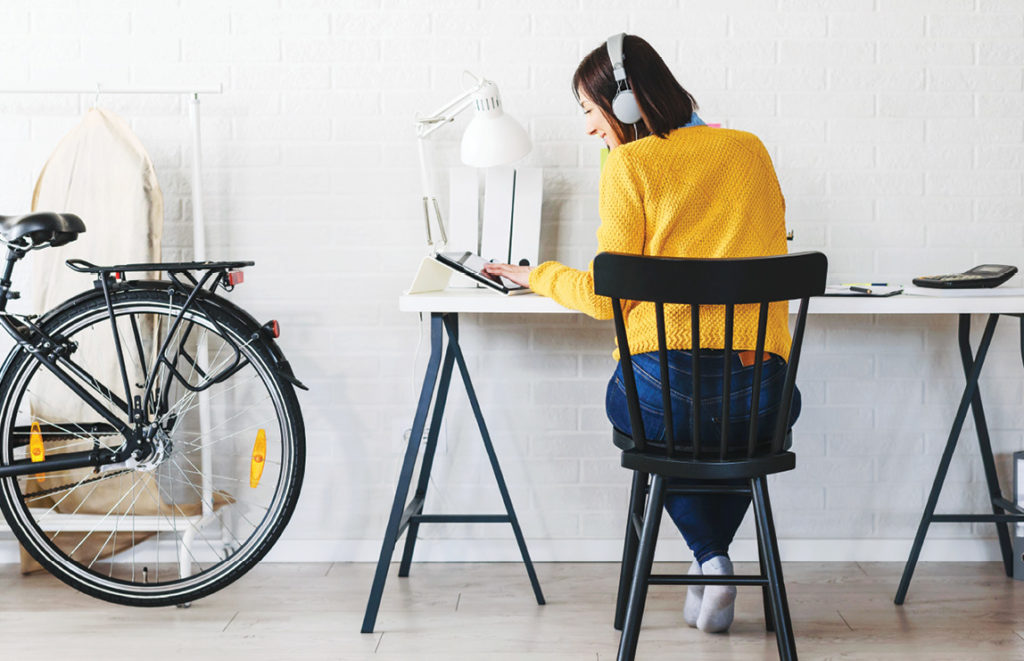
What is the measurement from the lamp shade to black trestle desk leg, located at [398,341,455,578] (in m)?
0.47

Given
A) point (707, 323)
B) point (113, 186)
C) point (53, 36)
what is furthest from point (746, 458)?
point (53, 36)

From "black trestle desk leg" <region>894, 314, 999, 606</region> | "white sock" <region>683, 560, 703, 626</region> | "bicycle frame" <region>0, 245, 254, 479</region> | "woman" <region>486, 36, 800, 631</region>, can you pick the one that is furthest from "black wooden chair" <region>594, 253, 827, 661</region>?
"bicycle frame" <region>0, 245, 254, 479</region>

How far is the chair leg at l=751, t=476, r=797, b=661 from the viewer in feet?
5.06

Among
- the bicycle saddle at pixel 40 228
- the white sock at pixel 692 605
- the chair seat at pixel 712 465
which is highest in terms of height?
the bicycle saddle at pixel 40 228

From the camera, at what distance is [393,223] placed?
2.46 meters

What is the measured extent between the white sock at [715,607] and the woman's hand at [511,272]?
0.71 metres

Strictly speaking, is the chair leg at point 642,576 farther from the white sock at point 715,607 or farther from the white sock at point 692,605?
the white sock at point 692,605

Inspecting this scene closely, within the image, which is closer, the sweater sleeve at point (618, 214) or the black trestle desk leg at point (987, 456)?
the sweater sleeve at point (618, 214)

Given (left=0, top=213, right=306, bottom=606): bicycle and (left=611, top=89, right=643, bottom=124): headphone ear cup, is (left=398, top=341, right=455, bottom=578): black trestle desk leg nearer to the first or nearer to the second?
(left=0, top=213, right=306, bottom=606): bicycle

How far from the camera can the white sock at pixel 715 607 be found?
192cm

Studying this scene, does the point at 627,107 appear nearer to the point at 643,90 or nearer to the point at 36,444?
the point at 643,90

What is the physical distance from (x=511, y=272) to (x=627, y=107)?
0.44 m

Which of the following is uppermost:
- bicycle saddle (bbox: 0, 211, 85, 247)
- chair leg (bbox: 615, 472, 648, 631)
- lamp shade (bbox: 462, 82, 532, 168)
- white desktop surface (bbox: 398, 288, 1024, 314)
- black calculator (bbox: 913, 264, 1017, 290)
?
lamp shade (bbox: 462, 82, 532, 168)

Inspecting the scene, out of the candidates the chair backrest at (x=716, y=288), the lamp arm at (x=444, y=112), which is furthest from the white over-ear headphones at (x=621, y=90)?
the lamp arm at (x=444, y=112)
